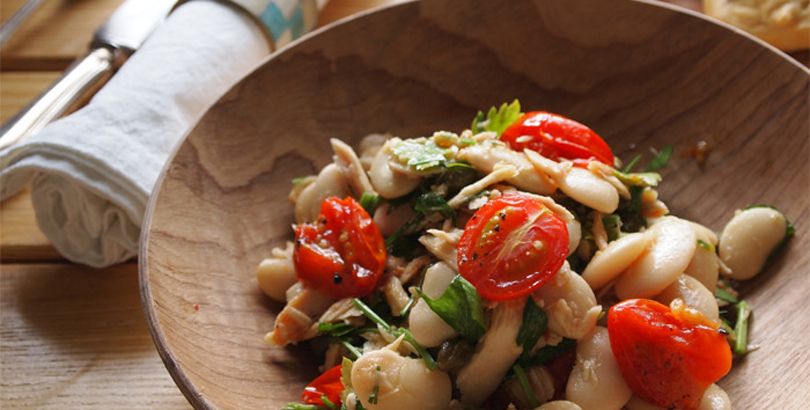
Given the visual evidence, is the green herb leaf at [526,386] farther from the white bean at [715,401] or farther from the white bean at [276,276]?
the white bean at [276,276]

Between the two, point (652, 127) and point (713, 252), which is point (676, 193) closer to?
point (652, 127)

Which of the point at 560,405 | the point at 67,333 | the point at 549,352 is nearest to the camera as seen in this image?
the point at 560,405

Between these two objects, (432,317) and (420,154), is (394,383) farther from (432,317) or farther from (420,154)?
(420,154)

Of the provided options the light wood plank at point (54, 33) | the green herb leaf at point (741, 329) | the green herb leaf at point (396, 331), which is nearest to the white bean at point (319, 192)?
the green herb leaf at point (396, 331)

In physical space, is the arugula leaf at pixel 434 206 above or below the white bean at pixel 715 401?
above

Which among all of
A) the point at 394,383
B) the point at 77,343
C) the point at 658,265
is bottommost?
the point at 77,343

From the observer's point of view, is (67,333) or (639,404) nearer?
(639,404)

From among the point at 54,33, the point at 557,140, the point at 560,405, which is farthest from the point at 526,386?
the point at 54,33

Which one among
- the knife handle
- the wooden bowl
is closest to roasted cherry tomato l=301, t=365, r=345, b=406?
the wooden bowl
